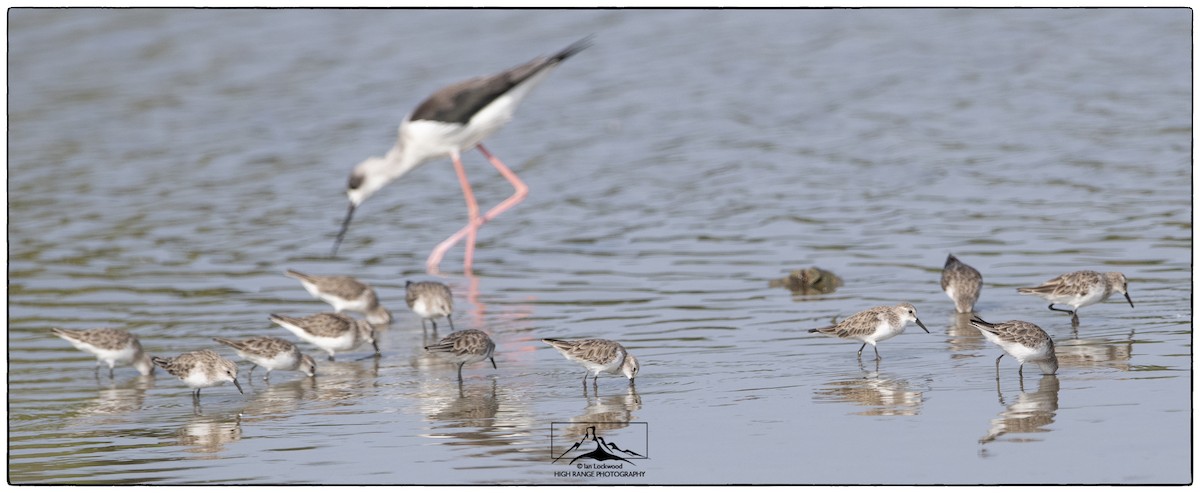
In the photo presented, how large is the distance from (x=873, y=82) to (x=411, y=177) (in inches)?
321

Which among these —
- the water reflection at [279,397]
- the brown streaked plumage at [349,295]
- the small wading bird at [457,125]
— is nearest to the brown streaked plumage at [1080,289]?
the brown streaked plumage at [349,295]

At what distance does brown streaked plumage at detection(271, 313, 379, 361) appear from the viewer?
12.9 metres

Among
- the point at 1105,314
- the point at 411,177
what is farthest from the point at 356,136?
the point at 1105,314

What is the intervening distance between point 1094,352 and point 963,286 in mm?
1725

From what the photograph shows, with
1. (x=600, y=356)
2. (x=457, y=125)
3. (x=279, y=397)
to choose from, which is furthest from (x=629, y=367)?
(x=457, y=125)

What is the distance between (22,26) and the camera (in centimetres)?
3238

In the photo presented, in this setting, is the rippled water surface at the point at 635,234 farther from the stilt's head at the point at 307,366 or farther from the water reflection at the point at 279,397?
the stilt's head at the point at 307,366

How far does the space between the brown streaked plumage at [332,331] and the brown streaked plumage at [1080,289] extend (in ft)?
17.0

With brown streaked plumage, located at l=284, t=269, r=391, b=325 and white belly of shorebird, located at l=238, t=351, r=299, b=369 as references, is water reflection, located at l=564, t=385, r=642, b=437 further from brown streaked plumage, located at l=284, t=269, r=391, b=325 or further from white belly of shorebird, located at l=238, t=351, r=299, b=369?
brown streaked plumage, located at l=284, t=269, r=391, b=325

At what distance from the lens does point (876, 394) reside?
35.2ft

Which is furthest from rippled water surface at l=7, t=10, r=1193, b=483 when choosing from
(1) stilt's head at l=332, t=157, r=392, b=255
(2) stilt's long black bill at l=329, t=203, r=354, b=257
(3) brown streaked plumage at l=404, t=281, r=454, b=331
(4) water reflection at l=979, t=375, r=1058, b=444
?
(1) stilt's head at l=332, t=157, r=392, b=255

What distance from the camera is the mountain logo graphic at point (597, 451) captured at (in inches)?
375

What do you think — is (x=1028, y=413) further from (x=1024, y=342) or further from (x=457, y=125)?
(x=457, y=125)

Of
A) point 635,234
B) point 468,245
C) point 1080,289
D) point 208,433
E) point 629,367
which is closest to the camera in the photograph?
point 208,433
